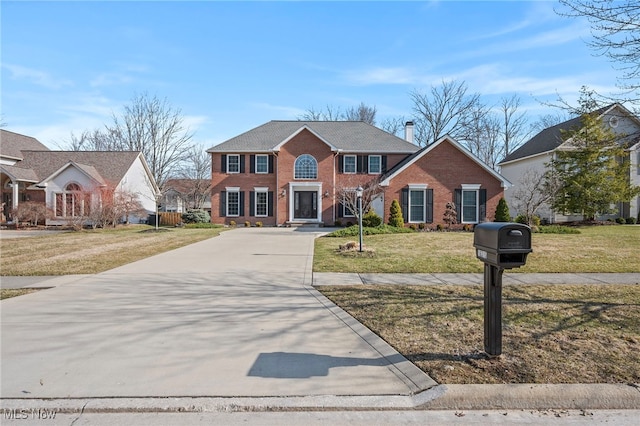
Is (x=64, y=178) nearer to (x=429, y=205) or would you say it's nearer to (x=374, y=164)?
(x=374, y=164)

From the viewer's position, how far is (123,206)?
→ 26812 millimetres

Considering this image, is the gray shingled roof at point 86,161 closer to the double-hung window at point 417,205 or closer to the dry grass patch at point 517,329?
the double-hung window at point 417,205

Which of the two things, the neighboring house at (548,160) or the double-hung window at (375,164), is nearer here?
the neighboring house at (548,160)

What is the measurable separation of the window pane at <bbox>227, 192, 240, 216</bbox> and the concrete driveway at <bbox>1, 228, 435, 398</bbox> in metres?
21.1

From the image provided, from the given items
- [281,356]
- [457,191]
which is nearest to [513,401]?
[281,356]

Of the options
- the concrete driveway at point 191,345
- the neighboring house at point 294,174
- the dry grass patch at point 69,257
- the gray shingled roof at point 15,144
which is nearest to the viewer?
the concrete driveway at point 191,345

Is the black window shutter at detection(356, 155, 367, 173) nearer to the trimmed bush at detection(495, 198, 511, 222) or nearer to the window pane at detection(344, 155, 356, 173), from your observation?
the window pane at detection(344, 155, 356, 173)

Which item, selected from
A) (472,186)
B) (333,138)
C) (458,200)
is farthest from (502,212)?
(333,138)

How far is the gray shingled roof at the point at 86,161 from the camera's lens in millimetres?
30984

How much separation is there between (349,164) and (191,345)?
25.2m

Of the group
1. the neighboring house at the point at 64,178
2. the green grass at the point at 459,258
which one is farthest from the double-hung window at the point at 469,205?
the neighboring house at the point at 64,178

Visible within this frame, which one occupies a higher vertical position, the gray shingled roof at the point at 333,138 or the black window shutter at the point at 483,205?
the gray shingled roof at the point at 333,138

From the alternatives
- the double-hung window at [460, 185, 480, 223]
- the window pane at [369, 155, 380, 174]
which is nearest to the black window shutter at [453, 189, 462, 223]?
the double-hung window at [460, 185, 480, 223]

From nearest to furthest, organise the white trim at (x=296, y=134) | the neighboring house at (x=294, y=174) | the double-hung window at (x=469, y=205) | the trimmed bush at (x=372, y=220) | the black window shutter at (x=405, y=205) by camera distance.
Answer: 1. the trimmed bush at (x=372, y=220)
2. the black window shutter at (x=405, y=205)
3. the double-hung window at (x=469, y=205)
4. the white trim at (x=296, y=134)
5. the neighboring house at (x=294, y=174)
